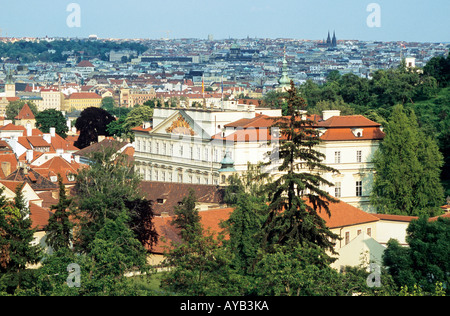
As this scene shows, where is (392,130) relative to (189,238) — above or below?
above

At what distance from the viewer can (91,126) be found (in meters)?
91.6

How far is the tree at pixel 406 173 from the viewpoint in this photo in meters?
49.2

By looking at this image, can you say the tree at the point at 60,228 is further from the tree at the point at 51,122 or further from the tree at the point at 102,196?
the tree at the point at 51,122

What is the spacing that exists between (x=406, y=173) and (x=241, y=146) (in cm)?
912

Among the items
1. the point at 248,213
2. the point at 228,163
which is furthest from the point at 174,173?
the point at 248,213

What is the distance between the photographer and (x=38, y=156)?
7056 cm

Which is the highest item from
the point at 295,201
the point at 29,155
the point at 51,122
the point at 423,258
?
the point at 51,122

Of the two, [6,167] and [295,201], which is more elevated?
[6,167]

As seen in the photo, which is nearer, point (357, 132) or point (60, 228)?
point (60, 228)

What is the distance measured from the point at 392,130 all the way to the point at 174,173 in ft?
46.6

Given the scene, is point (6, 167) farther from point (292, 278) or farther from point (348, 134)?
point (292, 278)

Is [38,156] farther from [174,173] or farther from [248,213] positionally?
[248,213]

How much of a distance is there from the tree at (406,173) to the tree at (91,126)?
42146mm

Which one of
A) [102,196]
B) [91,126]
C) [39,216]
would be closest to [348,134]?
[102,196]
